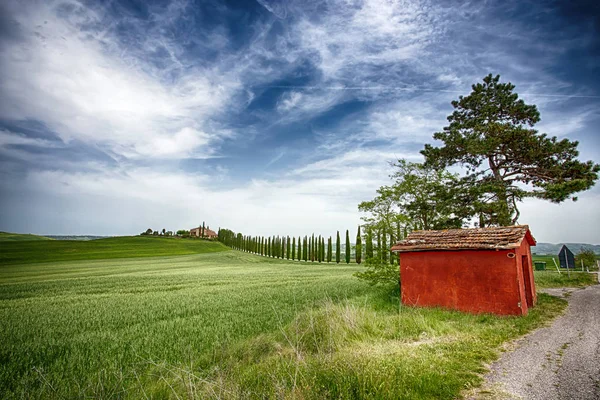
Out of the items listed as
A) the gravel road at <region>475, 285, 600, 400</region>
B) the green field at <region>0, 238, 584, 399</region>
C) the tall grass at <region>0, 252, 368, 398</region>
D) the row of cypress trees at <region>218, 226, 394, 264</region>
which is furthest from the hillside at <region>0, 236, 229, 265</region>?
the gravel road at <region>475, 285, 600, 400</region>

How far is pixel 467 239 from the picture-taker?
11.9 metres

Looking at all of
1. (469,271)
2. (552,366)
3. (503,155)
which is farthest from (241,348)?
(503,155)

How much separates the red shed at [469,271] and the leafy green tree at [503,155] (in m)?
4.48

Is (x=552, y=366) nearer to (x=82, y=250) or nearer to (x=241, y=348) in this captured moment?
(x=241, y=348)

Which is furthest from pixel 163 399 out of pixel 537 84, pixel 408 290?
pixel 537 84

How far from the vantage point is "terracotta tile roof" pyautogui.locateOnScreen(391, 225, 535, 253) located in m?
10.9

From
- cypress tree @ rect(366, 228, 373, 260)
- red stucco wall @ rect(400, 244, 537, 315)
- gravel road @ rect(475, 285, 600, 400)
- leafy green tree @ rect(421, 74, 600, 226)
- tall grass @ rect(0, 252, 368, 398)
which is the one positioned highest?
leafy green tree @ rect(421, 74, 600, 226)

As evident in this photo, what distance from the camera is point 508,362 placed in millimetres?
5871

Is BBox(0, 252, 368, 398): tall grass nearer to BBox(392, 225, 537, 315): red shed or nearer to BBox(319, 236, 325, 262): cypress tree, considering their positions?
BBox(392, 225, 537, 315): red shed

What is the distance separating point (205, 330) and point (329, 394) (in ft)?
20.2

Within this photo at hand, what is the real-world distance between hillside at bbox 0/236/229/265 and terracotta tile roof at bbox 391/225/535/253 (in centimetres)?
5492

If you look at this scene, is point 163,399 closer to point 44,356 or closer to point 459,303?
point 44,356

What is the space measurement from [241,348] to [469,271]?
894 cm

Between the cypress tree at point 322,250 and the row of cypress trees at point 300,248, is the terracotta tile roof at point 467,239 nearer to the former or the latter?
the row of cypress trees at point 300,248
